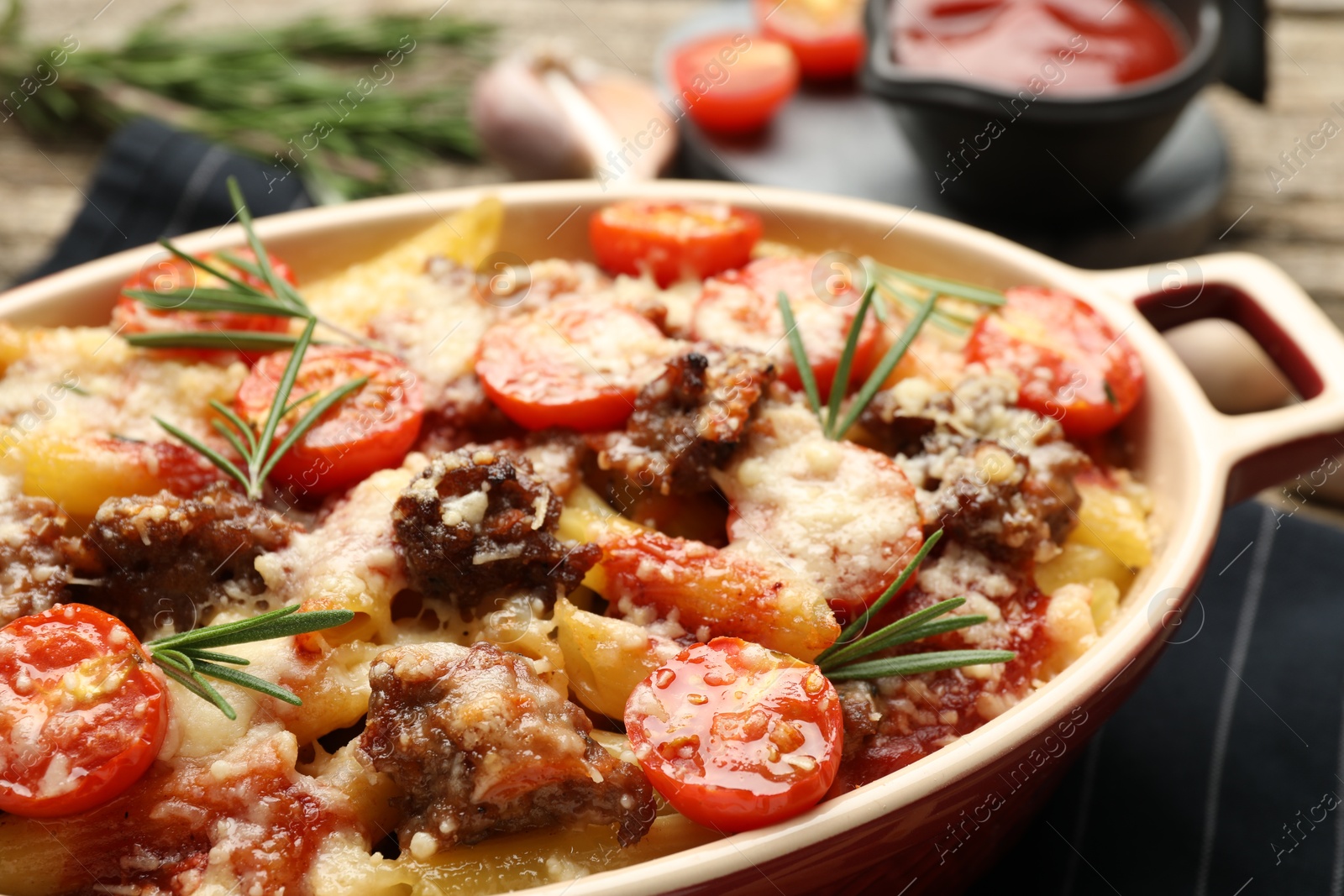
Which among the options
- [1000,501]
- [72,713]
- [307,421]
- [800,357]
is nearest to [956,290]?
[800,357]

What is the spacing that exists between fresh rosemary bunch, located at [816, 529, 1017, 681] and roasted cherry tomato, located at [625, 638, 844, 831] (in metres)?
0.14

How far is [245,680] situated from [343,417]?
59 cm

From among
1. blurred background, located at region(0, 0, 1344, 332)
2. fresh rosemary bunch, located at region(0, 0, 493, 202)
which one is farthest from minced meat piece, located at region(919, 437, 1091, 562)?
fresh rosemary bunch, located at region(0, 0, 493, 202)

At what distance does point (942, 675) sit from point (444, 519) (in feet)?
2.89

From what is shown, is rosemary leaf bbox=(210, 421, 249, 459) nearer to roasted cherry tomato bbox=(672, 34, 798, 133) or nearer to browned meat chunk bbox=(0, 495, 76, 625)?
browned meat chunk bbox=(0, 495, 76, 625)

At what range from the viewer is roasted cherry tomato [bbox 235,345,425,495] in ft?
7.11

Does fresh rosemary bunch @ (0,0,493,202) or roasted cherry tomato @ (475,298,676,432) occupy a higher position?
roasted cherry tomato @ (475,298,676,432)

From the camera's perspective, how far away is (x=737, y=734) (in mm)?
1741

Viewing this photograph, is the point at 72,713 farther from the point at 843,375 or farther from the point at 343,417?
the point at 843,375

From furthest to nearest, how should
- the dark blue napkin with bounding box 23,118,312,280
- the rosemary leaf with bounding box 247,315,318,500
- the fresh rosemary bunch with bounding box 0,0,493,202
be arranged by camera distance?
the fresh rosemary bunch with bounding box 0,0,493,202, the dark blue napkin with bounding box 23,118,312,280, the rosemary leaf with bounding box 247,315,318,500

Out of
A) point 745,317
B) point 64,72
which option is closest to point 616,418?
point 745,317

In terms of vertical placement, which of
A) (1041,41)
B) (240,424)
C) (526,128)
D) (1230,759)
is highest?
(1041,41)

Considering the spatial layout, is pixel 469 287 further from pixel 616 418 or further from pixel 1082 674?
pixel 1082 674

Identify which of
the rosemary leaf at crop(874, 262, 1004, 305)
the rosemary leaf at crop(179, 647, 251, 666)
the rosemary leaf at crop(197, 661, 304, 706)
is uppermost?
the rosemary leaf at crop(874, 262, 1004, 305)
